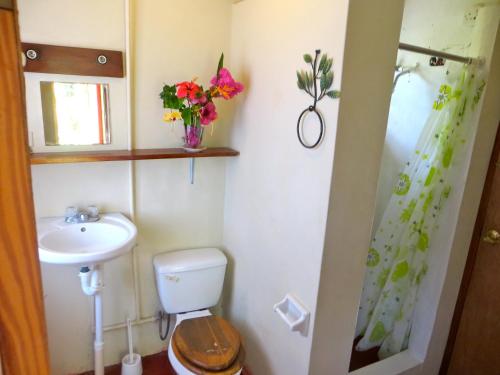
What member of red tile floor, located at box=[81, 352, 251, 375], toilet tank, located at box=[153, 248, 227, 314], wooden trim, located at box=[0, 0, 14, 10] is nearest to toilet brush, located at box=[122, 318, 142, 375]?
red tile floor, located at box=[81, 352, 251, 375]

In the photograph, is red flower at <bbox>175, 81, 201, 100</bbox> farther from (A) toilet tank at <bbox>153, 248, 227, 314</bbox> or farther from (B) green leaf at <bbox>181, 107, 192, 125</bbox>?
(A) toilet tank at <bbox>153, 248, 227, 314</bbox>

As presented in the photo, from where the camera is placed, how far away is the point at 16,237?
43 centimetres

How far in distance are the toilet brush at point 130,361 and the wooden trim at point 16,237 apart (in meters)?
1.72

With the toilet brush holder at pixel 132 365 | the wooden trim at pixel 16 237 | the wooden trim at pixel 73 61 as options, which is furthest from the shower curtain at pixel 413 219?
the wooden trim at pixel 16 237

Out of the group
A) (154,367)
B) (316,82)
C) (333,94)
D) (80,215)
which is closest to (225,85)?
(316,82)

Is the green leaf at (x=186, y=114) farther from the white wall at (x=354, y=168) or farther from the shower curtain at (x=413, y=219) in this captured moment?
the shower curtain at (x=413, y=219)

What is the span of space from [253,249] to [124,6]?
141cm

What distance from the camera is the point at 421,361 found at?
1922mm

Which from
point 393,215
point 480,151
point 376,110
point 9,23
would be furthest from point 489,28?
point 9,23

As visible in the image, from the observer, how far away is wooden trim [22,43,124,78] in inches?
61.3

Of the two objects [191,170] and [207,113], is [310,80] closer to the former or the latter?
[207,113]

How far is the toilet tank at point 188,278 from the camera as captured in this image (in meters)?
1.94

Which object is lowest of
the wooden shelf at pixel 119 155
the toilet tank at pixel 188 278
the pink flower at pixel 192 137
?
the toilet tank at pixel 188 278

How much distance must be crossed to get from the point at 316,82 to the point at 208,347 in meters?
1.35
